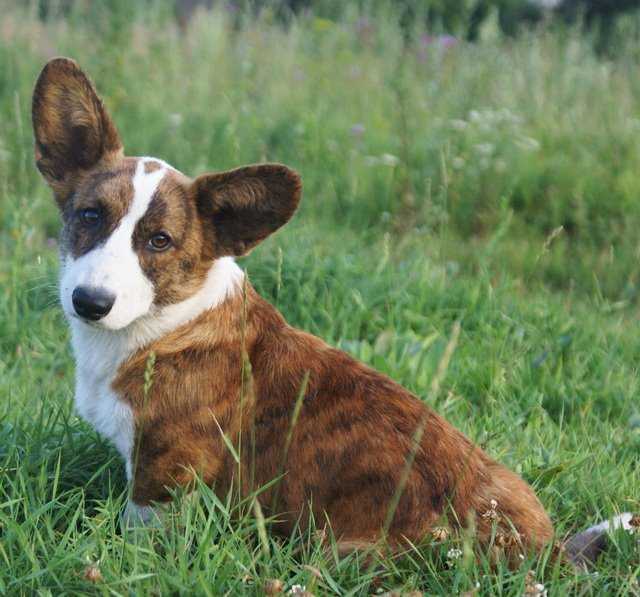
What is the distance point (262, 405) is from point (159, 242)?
0.60 meters

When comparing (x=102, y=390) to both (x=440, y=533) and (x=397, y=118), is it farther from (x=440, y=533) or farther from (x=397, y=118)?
(x=397, y=118)

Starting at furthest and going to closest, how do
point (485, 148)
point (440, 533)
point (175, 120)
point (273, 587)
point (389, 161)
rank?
1. point (175, 120)
2. point (485, 148)
3. point (389, 161)
4. point (440, 533)
5. point (273, 587)

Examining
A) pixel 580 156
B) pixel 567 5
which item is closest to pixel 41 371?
pixel 580 156

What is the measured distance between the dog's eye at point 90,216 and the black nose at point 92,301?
0.30 m

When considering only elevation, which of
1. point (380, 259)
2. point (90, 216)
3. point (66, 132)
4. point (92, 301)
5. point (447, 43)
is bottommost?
point (380, 259)

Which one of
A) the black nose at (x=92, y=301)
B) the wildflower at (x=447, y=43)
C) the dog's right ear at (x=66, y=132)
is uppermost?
the dog's right ear at (x=66, y=132)

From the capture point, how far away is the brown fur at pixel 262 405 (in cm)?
266

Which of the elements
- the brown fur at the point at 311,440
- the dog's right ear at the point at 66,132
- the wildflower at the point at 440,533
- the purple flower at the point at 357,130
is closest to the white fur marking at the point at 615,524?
the brown fur at the point at 311,440

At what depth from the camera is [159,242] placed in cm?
289

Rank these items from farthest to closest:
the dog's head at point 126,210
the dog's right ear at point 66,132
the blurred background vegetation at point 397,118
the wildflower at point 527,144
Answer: the wildflower at point 527,144 < the blurred background vegetation at point 397,118 < the dog's right ear at point 66,132 < the dog's head at point 126,210

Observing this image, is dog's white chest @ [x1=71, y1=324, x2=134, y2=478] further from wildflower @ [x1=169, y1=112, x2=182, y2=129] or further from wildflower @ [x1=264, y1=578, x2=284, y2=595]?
wildflower @ [x1=169, y1=112, x2=182, y2=129]

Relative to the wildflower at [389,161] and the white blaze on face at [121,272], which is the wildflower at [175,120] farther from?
the white blaze on face at [121,272]

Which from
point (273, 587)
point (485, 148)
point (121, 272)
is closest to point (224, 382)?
point (121, 272)

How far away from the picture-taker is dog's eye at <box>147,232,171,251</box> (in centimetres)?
287
